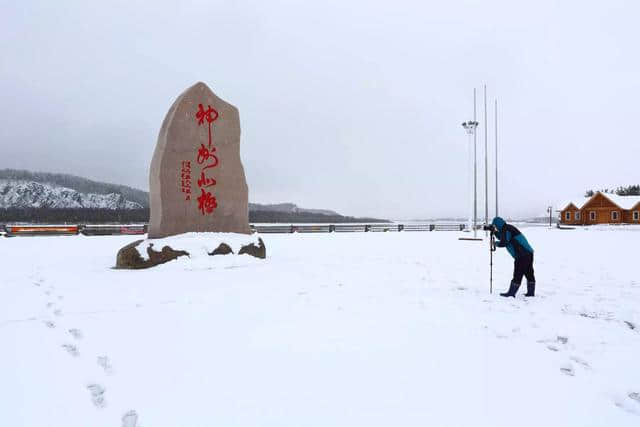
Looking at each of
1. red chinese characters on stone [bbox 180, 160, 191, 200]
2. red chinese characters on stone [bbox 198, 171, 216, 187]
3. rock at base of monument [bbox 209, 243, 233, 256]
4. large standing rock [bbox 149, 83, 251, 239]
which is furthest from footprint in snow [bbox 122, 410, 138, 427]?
red chinese characters on stone [bbox 198, 171, 216, 187]

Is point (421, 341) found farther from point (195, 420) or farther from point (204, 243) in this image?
point (204, 243)

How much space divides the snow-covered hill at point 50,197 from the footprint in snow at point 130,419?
150 meters

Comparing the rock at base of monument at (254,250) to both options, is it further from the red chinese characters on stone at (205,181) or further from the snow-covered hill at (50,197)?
the snow-covered hill at (50,197)

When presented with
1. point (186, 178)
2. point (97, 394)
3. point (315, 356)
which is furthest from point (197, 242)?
point (97, 394)

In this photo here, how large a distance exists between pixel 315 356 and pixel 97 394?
5.94 feet

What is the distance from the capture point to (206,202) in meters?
11.1

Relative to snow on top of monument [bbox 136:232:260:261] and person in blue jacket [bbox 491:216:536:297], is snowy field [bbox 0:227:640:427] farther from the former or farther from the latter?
snow on top of monument [bbox 136:232:260:261]

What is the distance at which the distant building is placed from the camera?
140 feet

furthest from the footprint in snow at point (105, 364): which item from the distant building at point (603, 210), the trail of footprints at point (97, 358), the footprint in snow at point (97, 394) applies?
the distant building at point (603, 210)

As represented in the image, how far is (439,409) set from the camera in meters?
2.60

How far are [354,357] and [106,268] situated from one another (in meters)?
8.56

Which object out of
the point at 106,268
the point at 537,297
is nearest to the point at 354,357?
the point at 537,297

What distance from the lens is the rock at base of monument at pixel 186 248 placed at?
30.8 feet

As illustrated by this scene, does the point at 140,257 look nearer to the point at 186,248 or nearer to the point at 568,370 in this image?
the point at 186,248
